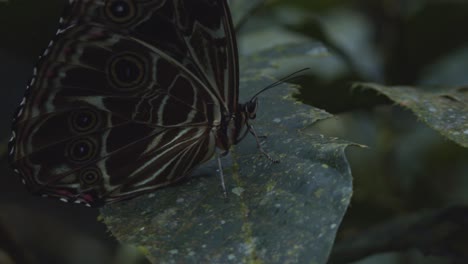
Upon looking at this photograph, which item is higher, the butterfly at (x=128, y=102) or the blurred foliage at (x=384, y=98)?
the butterfly at (x=128, y=102)

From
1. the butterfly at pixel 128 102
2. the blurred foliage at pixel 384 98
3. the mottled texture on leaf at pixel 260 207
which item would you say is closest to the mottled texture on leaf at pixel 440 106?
the blurred foliage at pixel 384 98

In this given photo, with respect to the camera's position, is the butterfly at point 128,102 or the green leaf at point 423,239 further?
the green leaf at point 423,239

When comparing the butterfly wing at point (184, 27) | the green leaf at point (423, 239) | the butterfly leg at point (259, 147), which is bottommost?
the green leaf at point (423, 239)

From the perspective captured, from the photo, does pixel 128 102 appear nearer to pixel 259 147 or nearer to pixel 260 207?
pixel 259 147

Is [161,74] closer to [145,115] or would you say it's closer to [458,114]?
[145,115]

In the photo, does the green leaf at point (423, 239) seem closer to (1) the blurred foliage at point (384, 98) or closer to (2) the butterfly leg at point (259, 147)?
(1) the blurred foliage at point (384, 98)

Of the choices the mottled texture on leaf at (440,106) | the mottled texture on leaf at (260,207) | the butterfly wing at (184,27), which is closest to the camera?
the mottled texture on leaf at (260,207)

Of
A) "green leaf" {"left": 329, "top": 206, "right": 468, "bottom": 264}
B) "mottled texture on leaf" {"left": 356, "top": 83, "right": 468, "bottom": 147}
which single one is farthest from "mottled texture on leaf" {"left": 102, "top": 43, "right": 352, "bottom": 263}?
"green leaf" {"left": 329, "top": 206, "right": 468, "bottom": 264}

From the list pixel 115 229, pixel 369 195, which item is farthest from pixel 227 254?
pixel 369 195
